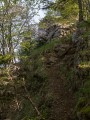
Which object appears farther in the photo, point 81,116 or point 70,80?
point 70,80

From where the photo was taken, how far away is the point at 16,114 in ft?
45.3

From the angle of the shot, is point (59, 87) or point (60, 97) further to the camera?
point (59, 87)

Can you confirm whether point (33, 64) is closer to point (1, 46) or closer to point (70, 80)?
point (1, 46)

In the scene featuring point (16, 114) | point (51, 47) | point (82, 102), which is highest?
point (51, 47)

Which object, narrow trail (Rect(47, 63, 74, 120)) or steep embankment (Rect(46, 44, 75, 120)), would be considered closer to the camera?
narrow trail (Rect(47, 63, 74, 120))

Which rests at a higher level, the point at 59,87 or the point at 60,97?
the point at 59,87

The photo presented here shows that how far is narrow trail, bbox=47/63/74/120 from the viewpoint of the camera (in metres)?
10.8

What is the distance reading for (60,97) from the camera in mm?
12141

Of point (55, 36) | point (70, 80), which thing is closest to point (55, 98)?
point (70, 80)

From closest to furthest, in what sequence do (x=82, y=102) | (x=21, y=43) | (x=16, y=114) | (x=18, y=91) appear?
(x=82, y=102), (x=16, y=114), (x=18, y=91), (x=21, y=43)

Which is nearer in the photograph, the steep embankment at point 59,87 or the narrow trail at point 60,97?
the narrow trail at point 60,97

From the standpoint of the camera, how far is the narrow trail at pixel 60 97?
10.8 metres

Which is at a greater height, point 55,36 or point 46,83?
point 55,36

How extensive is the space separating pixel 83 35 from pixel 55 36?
288 inches
